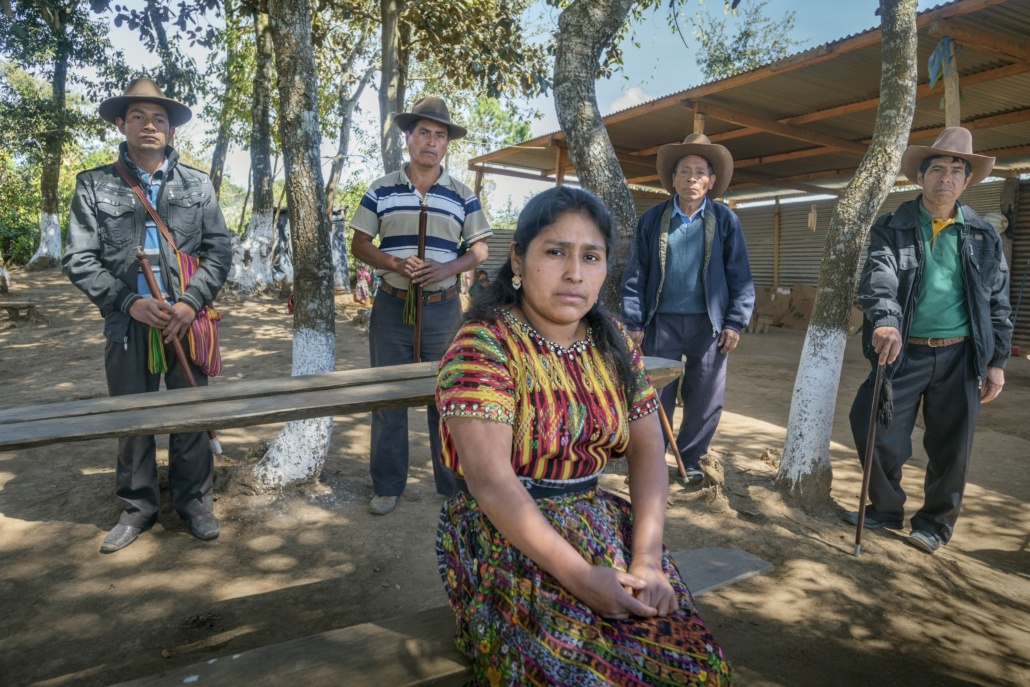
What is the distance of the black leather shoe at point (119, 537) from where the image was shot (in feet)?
10.6

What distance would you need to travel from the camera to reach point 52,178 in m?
16.1

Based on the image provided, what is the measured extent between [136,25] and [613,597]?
6.93 meters

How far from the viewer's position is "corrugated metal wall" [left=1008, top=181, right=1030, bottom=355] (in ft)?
34.8

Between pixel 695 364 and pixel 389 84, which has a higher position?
pixel 389 84

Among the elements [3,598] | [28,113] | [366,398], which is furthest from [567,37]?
[28,113]

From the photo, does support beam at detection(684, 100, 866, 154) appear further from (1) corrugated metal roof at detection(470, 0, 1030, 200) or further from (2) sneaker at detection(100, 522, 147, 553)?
(2) sneaker at detection(100, 522, 147, 553)

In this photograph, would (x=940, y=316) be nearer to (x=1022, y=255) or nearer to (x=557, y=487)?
(x=557, y=487)

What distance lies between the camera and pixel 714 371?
4.26 m

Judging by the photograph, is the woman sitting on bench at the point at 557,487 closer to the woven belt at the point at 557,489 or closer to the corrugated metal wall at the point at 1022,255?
the woven belt at the point at 557,489

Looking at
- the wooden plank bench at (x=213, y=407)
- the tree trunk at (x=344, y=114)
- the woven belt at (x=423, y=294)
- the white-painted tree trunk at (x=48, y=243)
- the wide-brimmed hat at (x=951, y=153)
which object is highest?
the tree trunk at (x=344, y=114)

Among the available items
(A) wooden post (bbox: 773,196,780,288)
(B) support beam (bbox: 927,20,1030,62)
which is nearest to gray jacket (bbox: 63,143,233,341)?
(B) support beam (bbox: 927,20,1030,62)

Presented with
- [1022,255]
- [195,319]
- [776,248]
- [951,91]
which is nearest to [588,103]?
[195,319]

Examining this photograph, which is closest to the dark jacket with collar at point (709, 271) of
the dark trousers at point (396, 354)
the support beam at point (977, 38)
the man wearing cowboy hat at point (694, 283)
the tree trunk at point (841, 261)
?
the man wearing cowboy hat at point (694, 283)

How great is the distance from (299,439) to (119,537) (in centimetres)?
102
